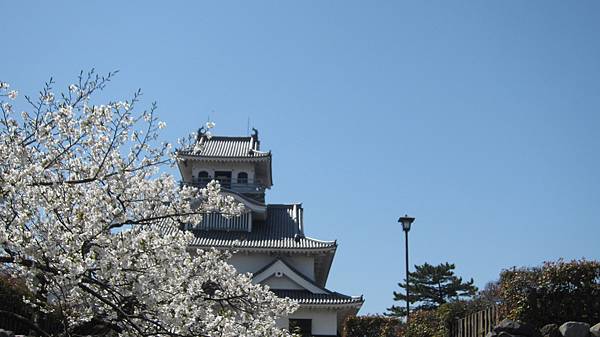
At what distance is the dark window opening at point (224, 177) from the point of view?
1519 inches

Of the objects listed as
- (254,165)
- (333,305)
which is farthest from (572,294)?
(254,165)

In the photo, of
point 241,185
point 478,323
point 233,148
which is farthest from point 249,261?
point 478,323

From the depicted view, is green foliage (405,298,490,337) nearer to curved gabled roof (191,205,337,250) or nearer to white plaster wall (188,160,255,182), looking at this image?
curved gabled roof (191,205,337,250)

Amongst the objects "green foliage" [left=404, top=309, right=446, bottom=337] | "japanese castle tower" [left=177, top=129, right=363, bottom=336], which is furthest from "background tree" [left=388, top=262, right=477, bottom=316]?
"green foliage" [left=404, top=309, right=446, bottom=337]

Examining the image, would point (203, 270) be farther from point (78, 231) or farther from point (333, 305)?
point (333, 305)

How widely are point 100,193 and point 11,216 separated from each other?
4.08 feet

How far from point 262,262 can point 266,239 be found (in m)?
1.24

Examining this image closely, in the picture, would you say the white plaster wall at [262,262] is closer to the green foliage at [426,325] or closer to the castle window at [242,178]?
the castle window at [242,178]

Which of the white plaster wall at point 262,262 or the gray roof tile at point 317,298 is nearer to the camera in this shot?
the gray roof tile at point 317,298

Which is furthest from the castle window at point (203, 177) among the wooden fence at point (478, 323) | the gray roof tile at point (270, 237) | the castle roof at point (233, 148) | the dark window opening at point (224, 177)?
the wooden fence at point (478, 323)

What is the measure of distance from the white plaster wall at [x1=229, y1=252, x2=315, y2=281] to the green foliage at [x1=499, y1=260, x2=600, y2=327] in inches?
848

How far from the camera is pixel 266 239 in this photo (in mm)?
33375

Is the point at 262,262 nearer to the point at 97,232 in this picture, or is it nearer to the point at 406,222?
the point at 406,222

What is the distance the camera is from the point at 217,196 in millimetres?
9656
